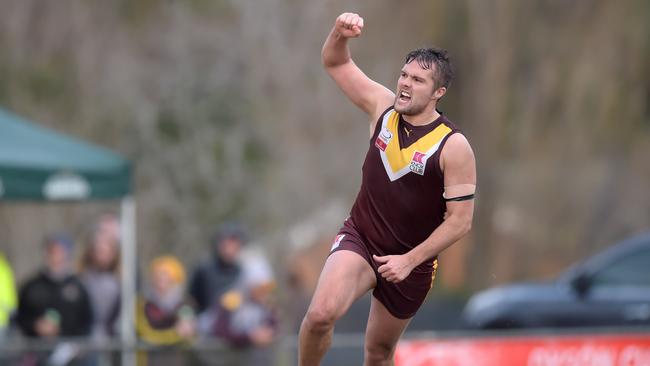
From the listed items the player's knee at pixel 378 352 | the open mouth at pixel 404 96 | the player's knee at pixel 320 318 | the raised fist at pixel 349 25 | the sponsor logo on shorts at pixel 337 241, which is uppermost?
the raised fist at pixel 349 25

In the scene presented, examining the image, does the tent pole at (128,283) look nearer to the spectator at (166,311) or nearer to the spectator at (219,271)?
the spectator at (166,311)

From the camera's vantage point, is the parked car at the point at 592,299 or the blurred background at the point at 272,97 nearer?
the parked car at the point at 592,299

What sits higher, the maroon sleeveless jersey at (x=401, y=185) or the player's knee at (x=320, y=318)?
the maroon sleeveless jersey at (x=401, y=185)

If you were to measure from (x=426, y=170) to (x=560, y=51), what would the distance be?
46.6 ft

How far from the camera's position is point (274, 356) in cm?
1163

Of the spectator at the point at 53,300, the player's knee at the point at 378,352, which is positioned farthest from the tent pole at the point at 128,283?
the player's knee at the point at 378,352

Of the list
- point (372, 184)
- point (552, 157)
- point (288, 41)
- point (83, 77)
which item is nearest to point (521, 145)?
point (552, 157)

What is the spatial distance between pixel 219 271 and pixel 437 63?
571cm

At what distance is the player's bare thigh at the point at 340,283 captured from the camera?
24.8ft

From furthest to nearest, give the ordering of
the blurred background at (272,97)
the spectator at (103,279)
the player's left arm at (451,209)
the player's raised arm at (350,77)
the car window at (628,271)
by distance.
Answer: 1. the blurred background at (272,97)
2. the car window at (628,271)
3. the spectator at (103,279)
4. the player's raised arm at (350,77)
5. the player's left arm at (451,209)

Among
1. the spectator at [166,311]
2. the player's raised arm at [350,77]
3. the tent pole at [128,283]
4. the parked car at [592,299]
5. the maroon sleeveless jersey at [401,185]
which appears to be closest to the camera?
the maroon sleeveless jersey at [401,185]

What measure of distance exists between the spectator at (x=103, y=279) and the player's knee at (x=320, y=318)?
5604 millimetres

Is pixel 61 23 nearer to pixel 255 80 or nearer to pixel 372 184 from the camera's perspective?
pixel 255 80

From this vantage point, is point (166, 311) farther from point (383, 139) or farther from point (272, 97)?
point (272, 97)
